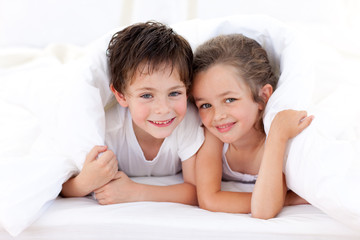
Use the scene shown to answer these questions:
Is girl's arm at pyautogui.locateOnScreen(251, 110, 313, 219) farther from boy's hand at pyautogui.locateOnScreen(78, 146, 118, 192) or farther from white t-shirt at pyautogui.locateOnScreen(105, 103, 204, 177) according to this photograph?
boy's hand at pyautogui.locateOnScreen(78, 146, 118, 192)

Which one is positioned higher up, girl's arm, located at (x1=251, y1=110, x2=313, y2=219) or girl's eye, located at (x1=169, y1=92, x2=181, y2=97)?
girl's eye, located at (x1=169, y1=92, x2=181, y2=97)

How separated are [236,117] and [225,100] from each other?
2.0 inches

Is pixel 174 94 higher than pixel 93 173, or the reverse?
pixel 174 94

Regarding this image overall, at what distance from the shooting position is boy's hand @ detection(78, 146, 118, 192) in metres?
1.00

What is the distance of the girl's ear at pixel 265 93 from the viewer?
1086 millimetres

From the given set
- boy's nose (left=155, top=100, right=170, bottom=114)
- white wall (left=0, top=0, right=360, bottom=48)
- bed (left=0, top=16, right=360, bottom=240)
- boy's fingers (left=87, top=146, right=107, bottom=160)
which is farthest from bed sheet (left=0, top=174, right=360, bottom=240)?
white wall (left=0, top=0, right=360, bottom=48)

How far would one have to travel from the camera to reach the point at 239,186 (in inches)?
45.6

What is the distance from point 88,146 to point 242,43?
1.53ft

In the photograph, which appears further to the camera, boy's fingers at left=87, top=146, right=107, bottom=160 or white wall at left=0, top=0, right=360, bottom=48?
white wall at left=0, top=0, right=360, bottom=48

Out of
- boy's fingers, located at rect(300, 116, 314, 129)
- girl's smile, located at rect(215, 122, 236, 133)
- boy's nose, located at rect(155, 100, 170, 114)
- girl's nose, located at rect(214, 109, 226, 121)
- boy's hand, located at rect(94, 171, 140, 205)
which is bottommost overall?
boy's hand, located at rect(94, 171, 140, 205)

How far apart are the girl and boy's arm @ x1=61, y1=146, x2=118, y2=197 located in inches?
9.1

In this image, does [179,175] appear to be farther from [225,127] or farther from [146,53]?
[146,53]

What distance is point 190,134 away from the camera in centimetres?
113

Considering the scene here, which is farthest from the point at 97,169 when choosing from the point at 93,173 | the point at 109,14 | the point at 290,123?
the point at 109,14
